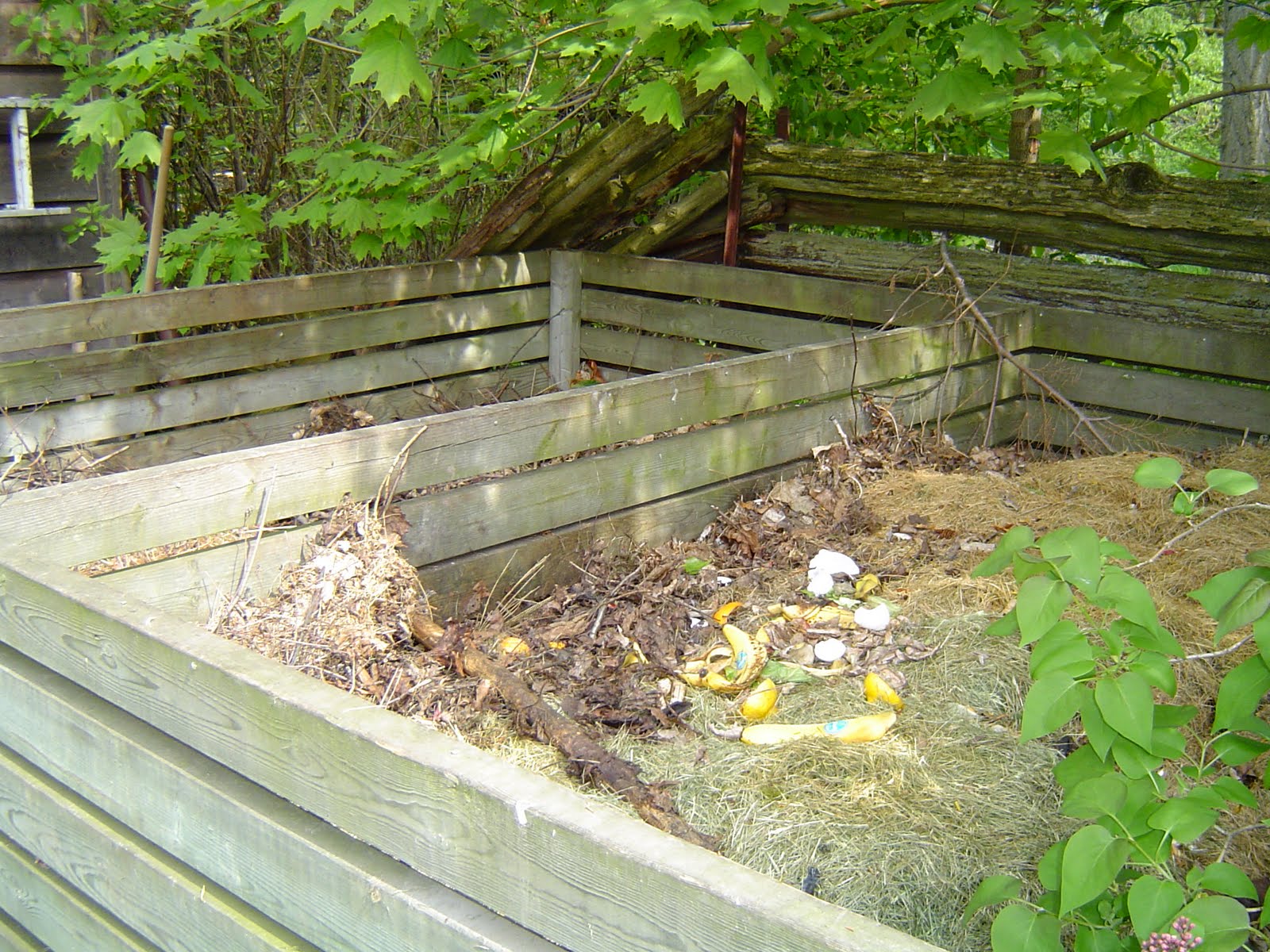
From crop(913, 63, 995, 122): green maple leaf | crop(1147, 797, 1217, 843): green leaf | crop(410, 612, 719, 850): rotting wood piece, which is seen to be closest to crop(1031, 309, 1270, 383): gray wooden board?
crop(913, 63, 995, 122): green maple leaf

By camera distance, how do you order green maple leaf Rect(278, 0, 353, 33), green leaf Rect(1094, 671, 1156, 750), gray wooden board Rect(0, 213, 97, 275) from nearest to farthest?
green leaf Rect(1094, 671, 1156, 750)
green maple leaf Rect(278, 0, 353, 33)
gray wooden board Rect(0, 213, 97, 275)

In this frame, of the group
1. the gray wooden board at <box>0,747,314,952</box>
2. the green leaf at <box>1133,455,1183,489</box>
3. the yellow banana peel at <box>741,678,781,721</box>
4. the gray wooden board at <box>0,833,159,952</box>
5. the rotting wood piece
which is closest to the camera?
the green leaf at <box>1133,455,1183,489</box>

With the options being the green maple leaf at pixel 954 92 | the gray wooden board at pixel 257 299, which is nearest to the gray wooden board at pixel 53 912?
the gray wooden board at pixel 257 299

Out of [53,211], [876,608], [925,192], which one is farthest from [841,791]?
[53,211]

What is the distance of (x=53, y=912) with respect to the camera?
2506mm

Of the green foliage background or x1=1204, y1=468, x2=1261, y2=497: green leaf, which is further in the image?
the green foliage background

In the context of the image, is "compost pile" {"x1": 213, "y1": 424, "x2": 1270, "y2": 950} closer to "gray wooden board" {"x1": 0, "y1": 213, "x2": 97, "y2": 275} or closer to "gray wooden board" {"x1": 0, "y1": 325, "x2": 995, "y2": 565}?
"gray wooden board" {"x1": 0, "y1": 325, "x2": 995, "y2": 565}

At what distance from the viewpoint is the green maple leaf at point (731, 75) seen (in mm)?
4344

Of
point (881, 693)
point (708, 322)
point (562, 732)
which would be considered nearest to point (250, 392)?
point (708, 322)

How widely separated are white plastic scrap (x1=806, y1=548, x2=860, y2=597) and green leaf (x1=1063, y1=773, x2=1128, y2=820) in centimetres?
240

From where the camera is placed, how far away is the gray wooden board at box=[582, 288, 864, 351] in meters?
6.21

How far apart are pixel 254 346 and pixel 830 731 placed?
3561 millimetres

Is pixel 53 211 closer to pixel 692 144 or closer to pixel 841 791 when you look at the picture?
pixel 692 144

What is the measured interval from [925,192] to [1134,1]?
1.32 metres
